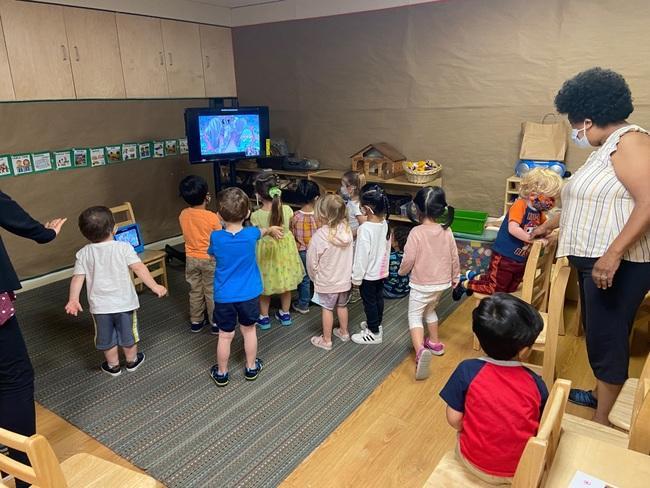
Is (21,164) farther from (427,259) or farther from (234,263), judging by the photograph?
(427,259)

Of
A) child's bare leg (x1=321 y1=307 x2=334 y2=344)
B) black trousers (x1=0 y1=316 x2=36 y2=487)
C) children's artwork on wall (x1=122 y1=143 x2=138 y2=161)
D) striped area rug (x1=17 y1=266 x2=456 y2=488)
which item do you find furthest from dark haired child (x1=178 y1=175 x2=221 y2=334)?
children's artwork on wall (x1=122 y1=143 x2=138 y2=161)

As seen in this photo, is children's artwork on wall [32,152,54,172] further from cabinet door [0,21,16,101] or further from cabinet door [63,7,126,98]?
cabinet door [63,7,126,98]

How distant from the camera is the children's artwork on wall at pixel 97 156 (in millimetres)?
4297

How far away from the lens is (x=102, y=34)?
13.4ft

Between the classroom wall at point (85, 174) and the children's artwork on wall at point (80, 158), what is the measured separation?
1.8 inches

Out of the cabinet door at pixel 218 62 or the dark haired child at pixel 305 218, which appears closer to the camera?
the dark haired child at pixel 305 218

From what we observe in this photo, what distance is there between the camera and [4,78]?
3.57 m

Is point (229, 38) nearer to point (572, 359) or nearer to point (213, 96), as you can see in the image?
point (213, 96)

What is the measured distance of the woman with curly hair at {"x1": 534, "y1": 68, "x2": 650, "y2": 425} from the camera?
1689 millimetres

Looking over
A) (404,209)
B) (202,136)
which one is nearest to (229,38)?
(202,136)

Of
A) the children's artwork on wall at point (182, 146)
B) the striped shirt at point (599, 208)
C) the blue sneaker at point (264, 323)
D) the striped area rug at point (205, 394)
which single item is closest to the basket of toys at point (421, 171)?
the striped area rug at point (205, 394)

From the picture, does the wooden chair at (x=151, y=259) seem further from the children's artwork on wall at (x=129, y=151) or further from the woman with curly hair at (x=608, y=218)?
the woman with curly hair at (x=608, y=218)

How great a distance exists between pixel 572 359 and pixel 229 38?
458cm

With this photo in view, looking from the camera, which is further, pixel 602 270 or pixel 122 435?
pixel 122 435
